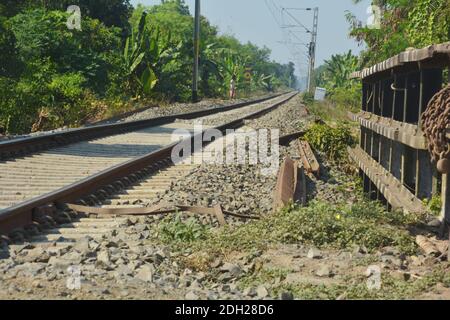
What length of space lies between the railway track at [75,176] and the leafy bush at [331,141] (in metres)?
3.08

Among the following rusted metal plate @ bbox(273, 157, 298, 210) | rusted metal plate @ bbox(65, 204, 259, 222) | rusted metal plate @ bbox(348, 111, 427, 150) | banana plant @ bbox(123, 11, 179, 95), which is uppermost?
banana plant @ bbox(123, 11, 179, 95)

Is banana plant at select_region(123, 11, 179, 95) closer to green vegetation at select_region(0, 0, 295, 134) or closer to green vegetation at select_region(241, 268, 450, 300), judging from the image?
green vegetation at select_region(0, 0, 295, 134)

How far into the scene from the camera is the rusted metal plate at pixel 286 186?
7.49 metres

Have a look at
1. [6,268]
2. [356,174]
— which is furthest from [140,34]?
[6,268]

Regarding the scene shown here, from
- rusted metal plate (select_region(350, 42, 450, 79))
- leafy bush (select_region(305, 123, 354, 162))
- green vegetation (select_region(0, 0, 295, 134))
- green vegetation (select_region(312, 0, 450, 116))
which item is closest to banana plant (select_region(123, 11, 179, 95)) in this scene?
green vegetation (select_region(0, 0, 295, 134))

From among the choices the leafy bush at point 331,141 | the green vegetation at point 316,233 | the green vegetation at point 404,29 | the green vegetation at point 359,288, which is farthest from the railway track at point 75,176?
the green vegetation at point 404,29

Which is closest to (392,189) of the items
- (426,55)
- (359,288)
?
(426,55)

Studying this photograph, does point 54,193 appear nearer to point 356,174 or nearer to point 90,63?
point 356,174

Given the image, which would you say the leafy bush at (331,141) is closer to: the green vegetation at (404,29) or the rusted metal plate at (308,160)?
the rusted metal plate at (308,160)

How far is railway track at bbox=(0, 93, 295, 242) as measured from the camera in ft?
21.1

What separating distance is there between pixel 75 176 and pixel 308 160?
4.05m

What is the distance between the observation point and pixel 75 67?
27.3m

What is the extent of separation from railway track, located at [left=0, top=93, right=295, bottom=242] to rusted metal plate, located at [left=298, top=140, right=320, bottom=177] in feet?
5.85
